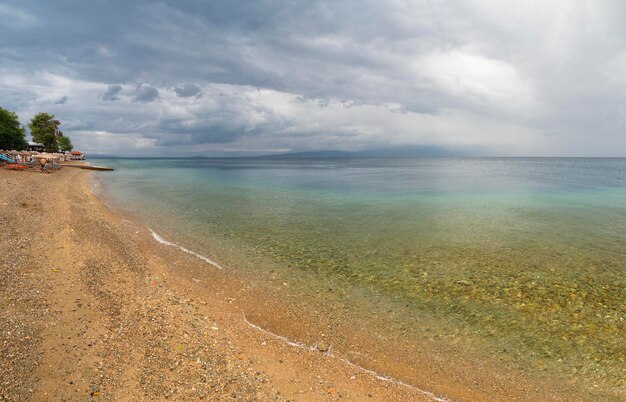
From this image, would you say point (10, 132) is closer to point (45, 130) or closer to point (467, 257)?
point (45, 130)

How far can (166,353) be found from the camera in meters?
8.74

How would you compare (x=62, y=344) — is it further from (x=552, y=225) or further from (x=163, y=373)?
(x=552, y=225)

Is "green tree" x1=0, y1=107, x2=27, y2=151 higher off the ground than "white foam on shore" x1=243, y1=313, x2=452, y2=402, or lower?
higher

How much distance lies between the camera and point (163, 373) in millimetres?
8008

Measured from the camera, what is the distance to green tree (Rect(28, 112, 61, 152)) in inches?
5212

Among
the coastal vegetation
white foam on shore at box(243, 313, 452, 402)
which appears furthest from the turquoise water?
the coastal vegetation

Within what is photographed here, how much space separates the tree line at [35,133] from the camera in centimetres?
9225

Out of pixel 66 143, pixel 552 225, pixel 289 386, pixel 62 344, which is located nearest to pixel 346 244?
pixel 289 386

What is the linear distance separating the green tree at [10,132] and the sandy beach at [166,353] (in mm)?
107913

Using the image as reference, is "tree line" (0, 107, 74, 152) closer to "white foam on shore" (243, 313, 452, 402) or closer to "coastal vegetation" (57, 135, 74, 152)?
"coastal vegetation" (57, 135, 74, 152)

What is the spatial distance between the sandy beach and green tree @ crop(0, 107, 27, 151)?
4249 inches

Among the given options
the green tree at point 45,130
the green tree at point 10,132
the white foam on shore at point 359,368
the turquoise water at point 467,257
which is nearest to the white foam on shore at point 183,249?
the turquoise water at point 467,257

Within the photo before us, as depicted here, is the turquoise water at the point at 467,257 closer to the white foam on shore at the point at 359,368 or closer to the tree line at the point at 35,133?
the white foam on shore at the point at 359,368

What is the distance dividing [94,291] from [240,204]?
2722cm
